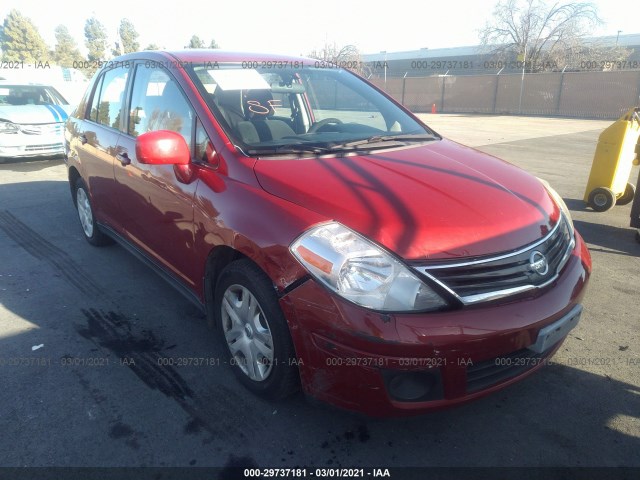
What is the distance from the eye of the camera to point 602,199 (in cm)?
588

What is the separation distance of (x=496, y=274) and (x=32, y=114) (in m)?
9.93

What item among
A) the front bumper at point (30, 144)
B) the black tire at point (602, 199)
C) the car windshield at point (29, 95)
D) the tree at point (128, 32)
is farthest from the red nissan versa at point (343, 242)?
the tree at point (128, 32)

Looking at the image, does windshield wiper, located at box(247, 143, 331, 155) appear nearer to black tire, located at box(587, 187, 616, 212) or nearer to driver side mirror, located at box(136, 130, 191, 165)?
driver side mirror, located at box(136, 130, 191, 165)

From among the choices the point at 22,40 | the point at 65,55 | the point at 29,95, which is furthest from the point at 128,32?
the point at 29,95

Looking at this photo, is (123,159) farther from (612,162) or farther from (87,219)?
(612,162)

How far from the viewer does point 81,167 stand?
4363 millimetres

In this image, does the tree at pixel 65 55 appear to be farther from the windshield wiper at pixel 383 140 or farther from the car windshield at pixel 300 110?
the windshield wiper at pixel 383 140

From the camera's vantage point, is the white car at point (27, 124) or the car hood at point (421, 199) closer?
the car hood at point (421, 199)

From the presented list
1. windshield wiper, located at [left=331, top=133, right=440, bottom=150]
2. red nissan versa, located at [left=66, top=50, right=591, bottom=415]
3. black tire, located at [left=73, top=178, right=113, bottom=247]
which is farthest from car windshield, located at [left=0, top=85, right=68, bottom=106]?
windshield wiper, located at [left=331, top=133, right=440, bottom=150]

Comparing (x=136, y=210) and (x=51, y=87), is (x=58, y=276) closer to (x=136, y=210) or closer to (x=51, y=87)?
(x=136, y=210)

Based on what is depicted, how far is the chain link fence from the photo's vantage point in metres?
22.6

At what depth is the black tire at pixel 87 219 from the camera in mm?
4480

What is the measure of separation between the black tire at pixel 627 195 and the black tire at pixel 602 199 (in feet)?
1.73

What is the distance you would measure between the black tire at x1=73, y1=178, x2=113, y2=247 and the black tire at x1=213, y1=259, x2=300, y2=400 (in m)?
2.46
